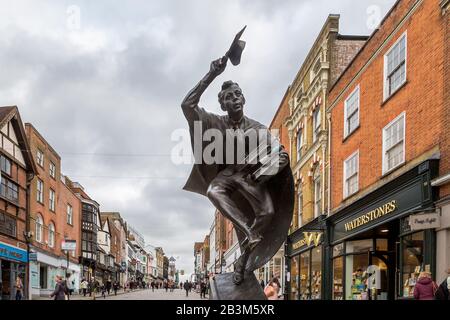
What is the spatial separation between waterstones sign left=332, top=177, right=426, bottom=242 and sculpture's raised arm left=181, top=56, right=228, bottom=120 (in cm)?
1114

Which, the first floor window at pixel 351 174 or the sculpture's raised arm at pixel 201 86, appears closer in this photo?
the sculpture's raised arm at pixel 201 86

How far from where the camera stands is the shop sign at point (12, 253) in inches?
1275

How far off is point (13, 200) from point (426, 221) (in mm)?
28519

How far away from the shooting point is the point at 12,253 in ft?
112

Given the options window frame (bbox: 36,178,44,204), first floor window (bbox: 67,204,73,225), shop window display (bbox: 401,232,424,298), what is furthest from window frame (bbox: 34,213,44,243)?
shop window display (bbox: 401,232,424,298)

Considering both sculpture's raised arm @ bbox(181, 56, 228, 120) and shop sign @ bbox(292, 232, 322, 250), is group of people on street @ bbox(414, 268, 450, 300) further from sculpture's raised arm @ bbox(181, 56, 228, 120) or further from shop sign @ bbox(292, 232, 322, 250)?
shop sign @ bbox(292, 232, 322, 250)

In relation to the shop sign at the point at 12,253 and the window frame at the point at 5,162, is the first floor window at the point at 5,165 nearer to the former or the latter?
the window frame at the point at 5,162

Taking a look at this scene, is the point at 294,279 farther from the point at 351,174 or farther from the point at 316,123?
the point at 351,174

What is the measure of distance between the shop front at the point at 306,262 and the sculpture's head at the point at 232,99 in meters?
20.0

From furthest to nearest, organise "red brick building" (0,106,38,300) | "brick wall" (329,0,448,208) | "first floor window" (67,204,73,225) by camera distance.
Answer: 1. "first floor window" (67,204,73,225)
2. "red brick building" (0,106,38,300)
3. "brick wall" (329,0,448,208)

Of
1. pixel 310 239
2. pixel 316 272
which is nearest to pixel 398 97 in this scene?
pixel 310 239

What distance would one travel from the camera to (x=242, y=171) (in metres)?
5.21

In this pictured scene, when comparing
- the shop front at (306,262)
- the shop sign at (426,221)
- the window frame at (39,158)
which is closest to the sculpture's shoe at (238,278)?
the shop sign at (426,221)

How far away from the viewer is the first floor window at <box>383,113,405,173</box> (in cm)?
1681
